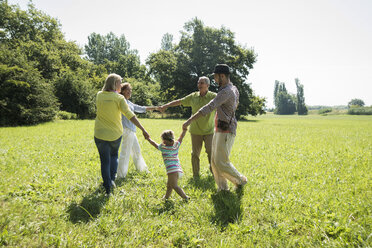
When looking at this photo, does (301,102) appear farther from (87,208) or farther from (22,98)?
(87,208)

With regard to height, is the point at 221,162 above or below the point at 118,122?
below

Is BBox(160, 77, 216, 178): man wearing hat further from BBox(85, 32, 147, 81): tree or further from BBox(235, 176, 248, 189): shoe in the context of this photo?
BBox(85, 32, 147, 81): tree

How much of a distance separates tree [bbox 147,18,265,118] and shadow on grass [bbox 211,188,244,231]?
115 feet

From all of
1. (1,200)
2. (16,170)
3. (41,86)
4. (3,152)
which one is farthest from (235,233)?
(41,86)

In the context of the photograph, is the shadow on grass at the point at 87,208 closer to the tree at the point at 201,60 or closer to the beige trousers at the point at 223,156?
the beige trousers at the point at 223,156

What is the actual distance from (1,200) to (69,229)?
6.19ft

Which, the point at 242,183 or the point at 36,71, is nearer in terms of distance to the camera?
the point at 242,183

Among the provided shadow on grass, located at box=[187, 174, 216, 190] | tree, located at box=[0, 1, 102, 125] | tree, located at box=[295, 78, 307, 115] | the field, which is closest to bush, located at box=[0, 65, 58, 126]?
tree, located at box=[0, 1, 102, 125]

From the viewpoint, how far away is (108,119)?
3992 millimetres

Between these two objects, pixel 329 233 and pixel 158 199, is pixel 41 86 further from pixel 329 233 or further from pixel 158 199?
pixel 329 233

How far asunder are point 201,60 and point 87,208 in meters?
37.0

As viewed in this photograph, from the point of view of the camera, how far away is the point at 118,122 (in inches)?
163

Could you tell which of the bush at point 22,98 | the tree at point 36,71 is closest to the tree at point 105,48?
the tree at point 36,71

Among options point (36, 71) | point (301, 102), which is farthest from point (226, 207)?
point (301, 102)
